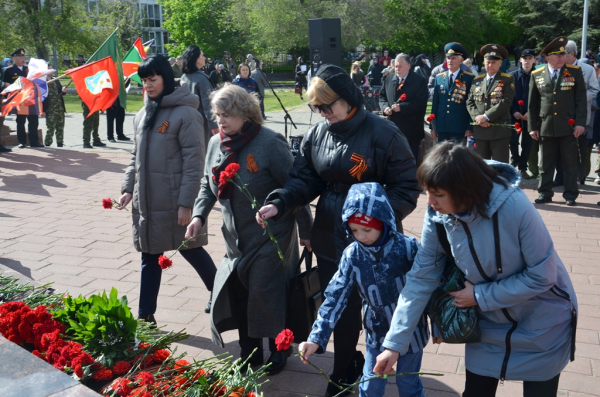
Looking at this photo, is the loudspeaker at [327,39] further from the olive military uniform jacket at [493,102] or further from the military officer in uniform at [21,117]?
the military officer in uniform at [21,117]

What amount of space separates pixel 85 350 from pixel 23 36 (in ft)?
120

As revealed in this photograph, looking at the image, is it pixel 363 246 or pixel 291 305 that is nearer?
pixel 363 246

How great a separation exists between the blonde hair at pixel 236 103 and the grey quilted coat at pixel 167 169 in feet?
2.11

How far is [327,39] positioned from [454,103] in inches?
142

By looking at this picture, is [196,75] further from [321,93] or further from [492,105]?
[321,93]

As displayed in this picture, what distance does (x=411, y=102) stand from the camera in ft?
28.4

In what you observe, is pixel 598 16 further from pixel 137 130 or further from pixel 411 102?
pixel 137 130

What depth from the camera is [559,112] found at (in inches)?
305

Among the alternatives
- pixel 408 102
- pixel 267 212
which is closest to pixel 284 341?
pixel 267 212

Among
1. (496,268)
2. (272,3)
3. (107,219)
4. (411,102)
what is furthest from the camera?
(272,3)

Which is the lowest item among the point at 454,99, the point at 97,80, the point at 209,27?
the point at 454,99

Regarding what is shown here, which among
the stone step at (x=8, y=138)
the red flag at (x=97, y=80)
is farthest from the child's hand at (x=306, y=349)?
the stone step at (x=8, y=138)

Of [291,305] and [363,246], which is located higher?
[363,246]

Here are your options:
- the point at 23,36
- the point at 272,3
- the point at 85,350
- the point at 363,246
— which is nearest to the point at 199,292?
the point at 85,350
